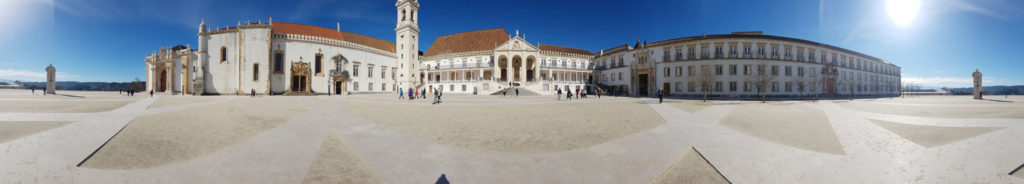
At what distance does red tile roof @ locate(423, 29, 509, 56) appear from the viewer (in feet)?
152

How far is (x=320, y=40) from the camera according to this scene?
3394 centimetres

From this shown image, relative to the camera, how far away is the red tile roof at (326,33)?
112ft

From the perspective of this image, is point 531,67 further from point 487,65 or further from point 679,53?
point 679,53

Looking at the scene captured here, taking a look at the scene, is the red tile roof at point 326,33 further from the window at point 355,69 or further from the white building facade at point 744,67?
the white building facade at point 744,67

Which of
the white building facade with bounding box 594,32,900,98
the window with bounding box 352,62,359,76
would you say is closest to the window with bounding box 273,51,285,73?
the window with bounding box 352,62,359,76

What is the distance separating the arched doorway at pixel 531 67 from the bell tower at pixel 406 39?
16793 mm

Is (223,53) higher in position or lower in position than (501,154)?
higher

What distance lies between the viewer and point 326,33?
123 feet

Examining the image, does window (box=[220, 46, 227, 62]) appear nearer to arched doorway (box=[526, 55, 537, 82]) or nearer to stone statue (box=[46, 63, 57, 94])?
stone statue (box=[46, 63, 57, 94])

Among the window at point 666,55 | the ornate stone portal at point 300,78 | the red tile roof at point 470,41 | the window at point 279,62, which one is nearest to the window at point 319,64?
the ornate stone portal at point 300,78

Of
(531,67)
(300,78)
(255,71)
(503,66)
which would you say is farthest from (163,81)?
(531,67)

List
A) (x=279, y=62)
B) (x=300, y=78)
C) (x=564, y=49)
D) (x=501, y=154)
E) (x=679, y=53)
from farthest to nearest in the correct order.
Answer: (x=564, y=49), (x=679, y=53), (x=300, y=78), (x=279, y=62), (x=501, y=154)

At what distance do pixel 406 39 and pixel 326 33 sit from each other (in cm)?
965

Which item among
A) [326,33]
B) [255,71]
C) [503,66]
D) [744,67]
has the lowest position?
[255,71]
